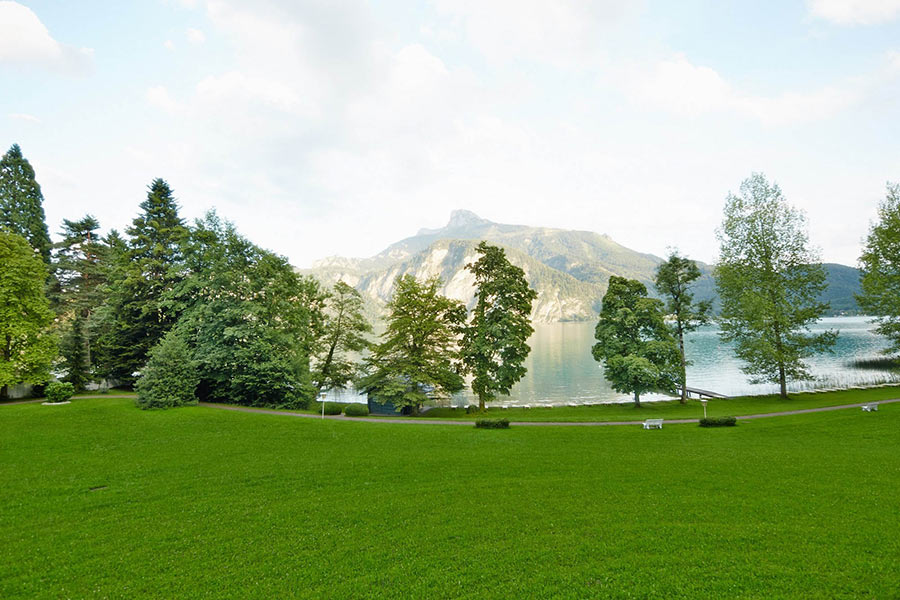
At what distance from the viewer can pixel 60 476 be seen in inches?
487

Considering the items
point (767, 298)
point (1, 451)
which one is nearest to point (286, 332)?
point (1, 451)

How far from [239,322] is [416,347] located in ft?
49.4

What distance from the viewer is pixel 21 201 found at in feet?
124

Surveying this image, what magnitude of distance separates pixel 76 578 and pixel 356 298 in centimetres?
3523

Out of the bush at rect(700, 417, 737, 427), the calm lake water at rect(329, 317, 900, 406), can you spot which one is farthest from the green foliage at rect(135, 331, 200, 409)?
the bush at rect(700, 417, 737, 427)

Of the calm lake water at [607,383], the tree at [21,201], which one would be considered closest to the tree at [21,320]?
the tree at [21,201]

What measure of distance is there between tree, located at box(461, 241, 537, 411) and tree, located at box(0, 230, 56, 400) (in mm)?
31147

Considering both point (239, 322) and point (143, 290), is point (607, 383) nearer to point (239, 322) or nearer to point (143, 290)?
point (239, 322)

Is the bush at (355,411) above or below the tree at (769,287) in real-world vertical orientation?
below

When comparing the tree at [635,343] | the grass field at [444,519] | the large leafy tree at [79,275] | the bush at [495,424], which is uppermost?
the large leafy tree at [79,275]

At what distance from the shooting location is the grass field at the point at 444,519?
6.62 metres

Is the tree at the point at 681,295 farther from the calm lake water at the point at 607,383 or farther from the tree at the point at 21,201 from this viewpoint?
the tree at the point at 21,201

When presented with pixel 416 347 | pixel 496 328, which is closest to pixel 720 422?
pixel 496 328

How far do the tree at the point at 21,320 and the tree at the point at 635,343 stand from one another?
43.8 meters
